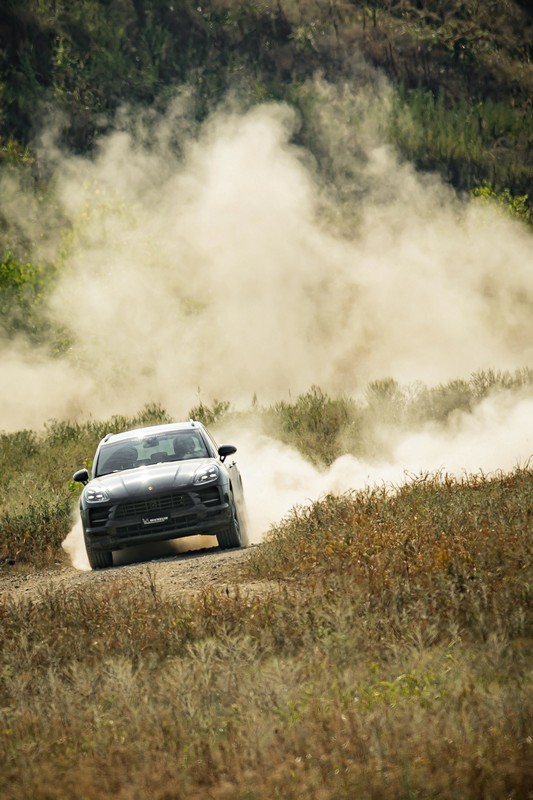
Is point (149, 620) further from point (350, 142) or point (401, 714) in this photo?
point (350, 142)

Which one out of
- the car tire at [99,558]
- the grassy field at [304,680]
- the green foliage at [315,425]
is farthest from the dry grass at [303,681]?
the green foliage at [315,425]

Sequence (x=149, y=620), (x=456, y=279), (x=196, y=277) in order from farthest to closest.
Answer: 1. (x=196, y=277)
2. (x=456, y=279)
3. (x=149, y=620)

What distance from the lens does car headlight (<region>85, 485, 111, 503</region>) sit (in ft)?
43.4

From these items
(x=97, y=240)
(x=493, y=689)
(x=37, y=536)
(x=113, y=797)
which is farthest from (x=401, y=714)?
(x=97, y=240)

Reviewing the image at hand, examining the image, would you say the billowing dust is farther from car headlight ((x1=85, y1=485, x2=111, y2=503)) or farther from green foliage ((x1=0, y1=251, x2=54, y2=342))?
car headlight ((x1=85, y1=485, x2=111, y2=503))

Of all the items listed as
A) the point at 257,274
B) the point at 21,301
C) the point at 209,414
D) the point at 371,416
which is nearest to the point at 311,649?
the point at 371,416

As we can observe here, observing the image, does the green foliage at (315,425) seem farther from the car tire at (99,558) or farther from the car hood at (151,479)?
the car tire at (99,558)

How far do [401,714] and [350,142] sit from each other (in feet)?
153

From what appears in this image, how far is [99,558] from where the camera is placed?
13.6 meters

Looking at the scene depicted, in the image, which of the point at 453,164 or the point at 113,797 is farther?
the point at 453,164

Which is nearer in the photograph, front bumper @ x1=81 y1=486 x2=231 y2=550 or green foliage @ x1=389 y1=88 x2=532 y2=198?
front bumper @ x1=81 y1=486 x2=231 y2=550

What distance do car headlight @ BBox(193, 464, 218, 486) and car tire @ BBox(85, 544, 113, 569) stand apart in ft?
4.16

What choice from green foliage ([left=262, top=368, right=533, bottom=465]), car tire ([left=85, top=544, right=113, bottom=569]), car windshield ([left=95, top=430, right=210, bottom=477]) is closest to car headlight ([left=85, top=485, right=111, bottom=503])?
car tire ([left=85, top=544, right=113, bottom=569])

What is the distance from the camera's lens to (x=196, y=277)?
4162 cm
